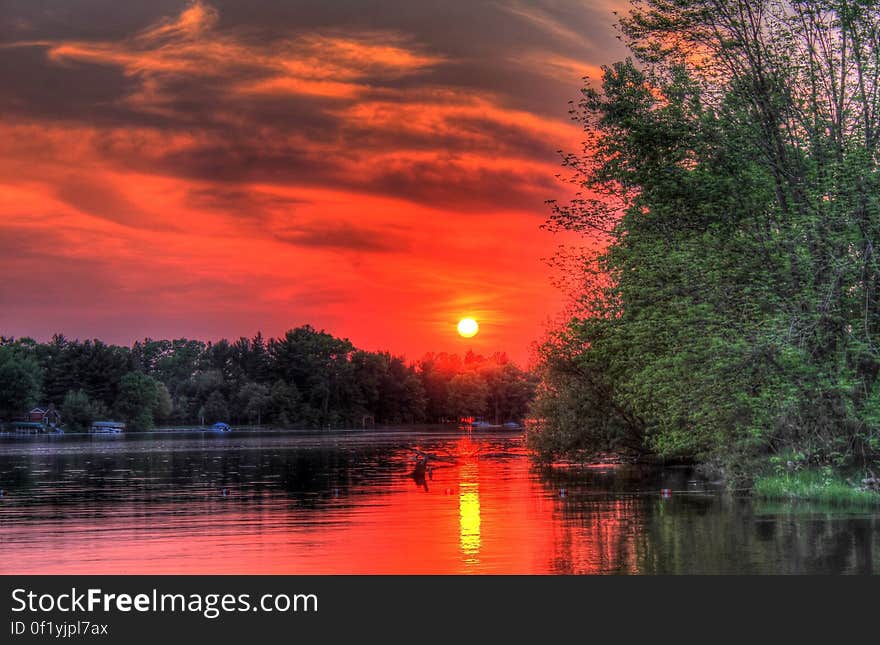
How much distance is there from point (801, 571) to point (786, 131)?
22.9 m

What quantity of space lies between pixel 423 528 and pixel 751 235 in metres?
17.0

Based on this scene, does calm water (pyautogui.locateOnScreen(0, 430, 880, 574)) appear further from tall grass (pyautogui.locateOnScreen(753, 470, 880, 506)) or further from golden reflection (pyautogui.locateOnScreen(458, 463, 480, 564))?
tall grass (pyautogui.locateOnScreen(753, 470, 880, 506))

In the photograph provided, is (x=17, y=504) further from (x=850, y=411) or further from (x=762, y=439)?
(x=850, y=411)

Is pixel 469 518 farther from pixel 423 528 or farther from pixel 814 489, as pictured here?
pixel 814 489

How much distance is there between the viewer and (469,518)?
34250mm

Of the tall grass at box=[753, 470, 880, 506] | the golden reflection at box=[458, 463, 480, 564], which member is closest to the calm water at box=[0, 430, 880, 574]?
the golden reflection at box=[458, 463, 480, 564]

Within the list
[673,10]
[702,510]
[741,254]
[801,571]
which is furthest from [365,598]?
[673,10]

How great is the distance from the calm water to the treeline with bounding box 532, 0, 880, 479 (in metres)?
3.68

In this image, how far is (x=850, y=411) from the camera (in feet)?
111

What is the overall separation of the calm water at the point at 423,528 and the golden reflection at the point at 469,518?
0.07 metres

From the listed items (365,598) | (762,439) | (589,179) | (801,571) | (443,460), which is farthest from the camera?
(443,460)

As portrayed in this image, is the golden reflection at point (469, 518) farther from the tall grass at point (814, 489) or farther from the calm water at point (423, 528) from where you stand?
the tall grass at point (814, 489)

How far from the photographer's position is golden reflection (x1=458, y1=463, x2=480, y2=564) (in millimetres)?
25953

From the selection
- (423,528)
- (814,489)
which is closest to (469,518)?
(423,528)
